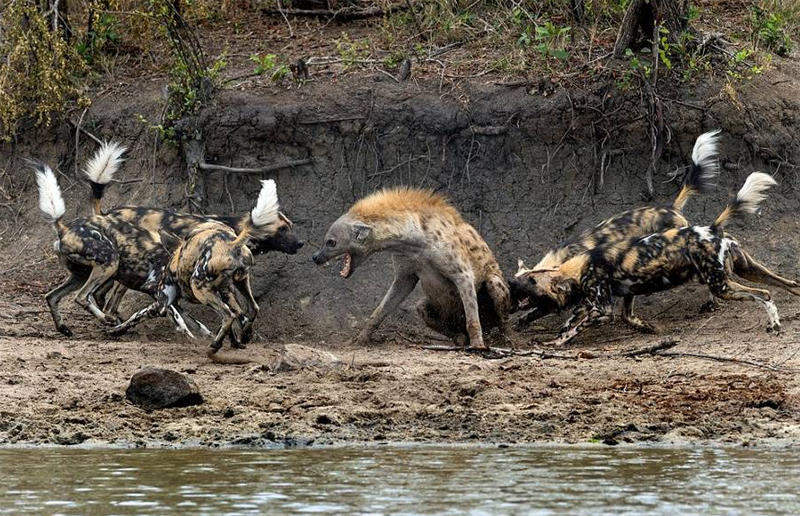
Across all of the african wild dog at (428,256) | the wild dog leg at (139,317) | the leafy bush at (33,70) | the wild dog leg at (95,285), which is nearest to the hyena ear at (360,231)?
the african wild dog at (428,256)

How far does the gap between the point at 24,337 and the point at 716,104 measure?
641cm

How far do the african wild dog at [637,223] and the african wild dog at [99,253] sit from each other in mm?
3040

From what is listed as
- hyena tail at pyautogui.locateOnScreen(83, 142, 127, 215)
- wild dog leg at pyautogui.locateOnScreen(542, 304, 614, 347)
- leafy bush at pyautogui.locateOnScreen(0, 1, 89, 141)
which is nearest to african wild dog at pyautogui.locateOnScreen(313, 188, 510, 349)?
wild dog leg at pyautogui.locateOnScreen(542, 304, 614, 347)

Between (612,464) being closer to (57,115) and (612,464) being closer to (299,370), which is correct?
(299,370)

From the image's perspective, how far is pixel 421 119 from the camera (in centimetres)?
1319

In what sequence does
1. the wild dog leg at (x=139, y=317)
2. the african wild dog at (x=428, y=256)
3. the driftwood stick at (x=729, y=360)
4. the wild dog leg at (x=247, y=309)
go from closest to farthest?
the driftwood stick at (x=729, y=360)
the wild dog leg at (x=247, y=309)
the wild dog leg at (x=139, y=317)
the african wild dog at (x=428, y=256)

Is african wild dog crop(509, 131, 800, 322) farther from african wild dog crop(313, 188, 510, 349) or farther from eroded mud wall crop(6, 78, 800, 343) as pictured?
eroded mud wall crop(6, 78, 800, 343)

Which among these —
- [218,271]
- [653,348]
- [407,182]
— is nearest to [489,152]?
[407,182]

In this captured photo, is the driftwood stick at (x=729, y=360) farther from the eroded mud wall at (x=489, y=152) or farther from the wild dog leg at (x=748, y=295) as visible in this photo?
the eroded mud wall at (x=489, y=152)

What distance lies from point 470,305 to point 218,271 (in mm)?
2065

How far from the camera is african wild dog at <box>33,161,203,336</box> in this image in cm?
1200

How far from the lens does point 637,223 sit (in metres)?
12.1

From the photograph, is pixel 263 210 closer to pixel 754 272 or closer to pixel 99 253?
→ pixel 99 253

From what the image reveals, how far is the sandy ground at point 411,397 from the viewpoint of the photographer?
28.1 feet
